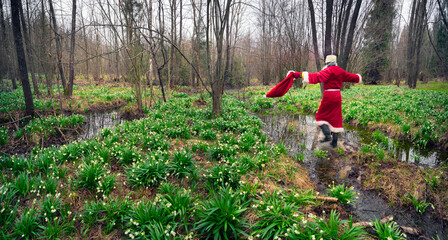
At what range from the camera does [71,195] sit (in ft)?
9.91

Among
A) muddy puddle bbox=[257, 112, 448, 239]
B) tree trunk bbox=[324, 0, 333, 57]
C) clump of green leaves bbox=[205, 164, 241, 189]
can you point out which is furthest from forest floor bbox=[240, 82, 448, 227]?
tree trunk bbox=[324, 0, 333, 57]

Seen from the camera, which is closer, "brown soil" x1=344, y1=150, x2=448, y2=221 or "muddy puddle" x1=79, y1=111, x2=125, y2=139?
"brown soil" x1=344, y1=150, x2=448, y2=221

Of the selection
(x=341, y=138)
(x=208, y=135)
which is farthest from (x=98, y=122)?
(x=341, y=138)

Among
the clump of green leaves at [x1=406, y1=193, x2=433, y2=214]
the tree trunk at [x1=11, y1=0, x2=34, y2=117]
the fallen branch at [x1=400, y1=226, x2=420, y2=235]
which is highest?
the tree trunk at [x1=11, y1=0, x2=34, y2=117]

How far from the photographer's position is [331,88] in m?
4.63

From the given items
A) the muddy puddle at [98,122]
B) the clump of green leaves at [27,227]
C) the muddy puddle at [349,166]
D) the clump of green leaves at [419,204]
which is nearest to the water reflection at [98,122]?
the muddy puddle at [98,122]

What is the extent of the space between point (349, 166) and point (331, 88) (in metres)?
1.77

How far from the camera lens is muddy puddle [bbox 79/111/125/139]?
22.6 feet

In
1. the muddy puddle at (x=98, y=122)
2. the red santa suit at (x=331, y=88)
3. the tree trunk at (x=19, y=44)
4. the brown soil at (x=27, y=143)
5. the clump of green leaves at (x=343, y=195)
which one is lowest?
the clump of green leaves at (x=343, y=195)

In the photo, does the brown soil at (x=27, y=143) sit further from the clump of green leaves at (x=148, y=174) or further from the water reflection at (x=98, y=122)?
the clump of green leaves at (x=148, y=174)

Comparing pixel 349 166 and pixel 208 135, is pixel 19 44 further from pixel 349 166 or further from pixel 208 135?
pixel 349 166

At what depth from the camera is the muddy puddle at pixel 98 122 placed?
6.89 metres

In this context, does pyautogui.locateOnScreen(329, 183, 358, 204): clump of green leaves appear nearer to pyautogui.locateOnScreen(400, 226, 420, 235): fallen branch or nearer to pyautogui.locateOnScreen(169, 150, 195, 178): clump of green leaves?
pyautogui.locateOnScreen(400, 226, 420, 235): fallen branch

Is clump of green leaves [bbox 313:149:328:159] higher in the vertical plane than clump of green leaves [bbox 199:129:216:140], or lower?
lower
